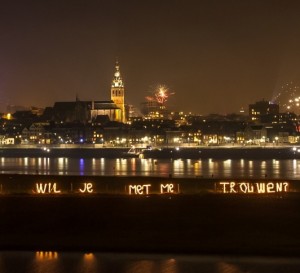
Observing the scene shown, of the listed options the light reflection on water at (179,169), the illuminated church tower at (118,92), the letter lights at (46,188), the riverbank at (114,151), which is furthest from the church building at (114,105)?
the letter lights at (46,188)

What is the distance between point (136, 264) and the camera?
14.5 meters

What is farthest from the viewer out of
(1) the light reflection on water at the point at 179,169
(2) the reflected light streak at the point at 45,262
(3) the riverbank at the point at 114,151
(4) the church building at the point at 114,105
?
(4) the church building at the point at 114,105

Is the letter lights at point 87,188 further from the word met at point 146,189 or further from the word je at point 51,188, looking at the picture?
the word met at point 146,189

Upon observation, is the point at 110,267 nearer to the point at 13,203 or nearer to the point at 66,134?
the point at 13,203

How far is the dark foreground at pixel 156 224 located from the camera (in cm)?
1520

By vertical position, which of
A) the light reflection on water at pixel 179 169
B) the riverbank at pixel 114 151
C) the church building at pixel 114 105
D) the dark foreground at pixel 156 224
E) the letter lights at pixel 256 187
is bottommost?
the dark foreground at pixel 156 224

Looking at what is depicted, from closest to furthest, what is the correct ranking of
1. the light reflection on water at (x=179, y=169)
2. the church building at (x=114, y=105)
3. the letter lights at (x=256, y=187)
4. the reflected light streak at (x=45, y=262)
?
the reflected light streak at (x=45, y=262)
the letter lights at (x=256, y=187)
the light reflection on water at (x=179, y=169)
the church building at (x=114, y=105)

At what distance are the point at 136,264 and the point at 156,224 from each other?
1794 mm

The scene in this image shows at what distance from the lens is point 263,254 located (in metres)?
14.8

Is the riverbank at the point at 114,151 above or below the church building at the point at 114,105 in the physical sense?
below

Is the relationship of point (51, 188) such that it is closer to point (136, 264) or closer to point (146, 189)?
point (146, 189)

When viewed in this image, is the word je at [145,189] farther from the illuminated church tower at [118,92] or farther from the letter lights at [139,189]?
the illuminated church tower at [118,92]

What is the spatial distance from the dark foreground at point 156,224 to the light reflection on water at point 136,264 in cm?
34

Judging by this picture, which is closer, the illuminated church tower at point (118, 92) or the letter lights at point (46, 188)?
the letter lights at point (46, 188)
